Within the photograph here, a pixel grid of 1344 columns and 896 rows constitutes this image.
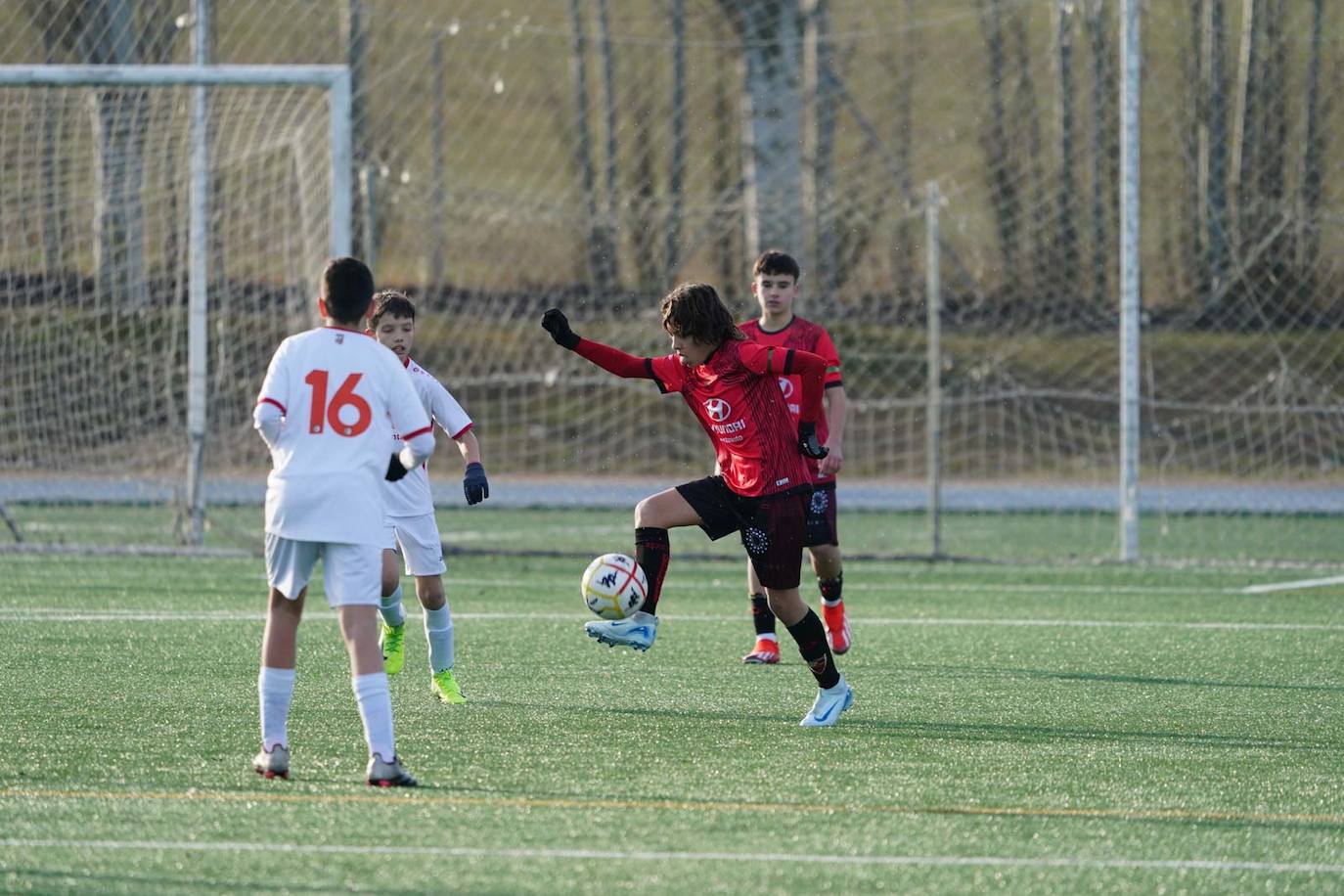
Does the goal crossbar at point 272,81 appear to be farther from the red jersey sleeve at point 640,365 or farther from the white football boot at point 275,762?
the white football boot at point 275,762

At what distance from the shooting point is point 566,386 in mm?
20781

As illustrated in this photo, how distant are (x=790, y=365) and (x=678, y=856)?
2498 mm

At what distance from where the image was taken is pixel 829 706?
245 inches

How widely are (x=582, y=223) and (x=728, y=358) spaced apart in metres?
13.7

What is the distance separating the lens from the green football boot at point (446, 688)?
667 centimetres

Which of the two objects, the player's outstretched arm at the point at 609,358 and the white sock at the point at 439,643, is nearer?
the player's outstretched arm at the point at 609,358

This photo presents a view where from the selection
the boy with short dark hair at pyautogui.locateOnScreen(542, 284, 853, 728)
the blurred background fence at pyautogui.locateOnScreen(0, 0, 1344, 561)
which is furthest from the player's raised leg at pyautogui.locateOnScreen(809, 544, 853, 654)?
the blurred background fence at pyautogui.locateOnScreen(0, 0, 1344, 561)

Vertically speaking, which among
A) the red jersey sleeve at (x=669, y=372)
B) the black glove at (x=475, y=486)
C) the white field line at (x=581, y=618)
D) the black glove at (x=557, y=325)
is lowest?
the white field line at (x=581, y=618)

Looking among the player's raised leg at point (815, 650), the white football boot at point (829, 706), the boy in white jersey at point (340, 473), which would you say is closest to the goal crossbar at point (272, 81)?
the player's raised leg at point (815, 650)

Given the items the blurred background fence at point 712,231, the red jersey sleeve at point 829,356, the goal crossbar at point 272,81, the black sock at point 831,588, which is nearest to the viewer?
the red jersey sleeve at point 829,356

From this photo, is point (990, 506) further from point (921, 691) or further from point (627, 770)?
point (627, 770)

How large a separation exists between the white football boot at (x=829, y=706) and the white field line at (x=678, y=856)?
6.48 feet

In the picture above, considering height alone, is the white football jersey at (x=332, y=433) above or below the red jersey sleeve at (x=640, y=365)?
below

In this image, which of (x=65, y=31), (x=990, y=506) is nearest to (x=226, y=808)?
(x=65, y=31)
